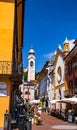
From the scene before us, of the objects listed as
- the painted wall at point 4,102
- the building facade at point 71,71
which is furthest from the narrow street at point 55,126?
the building facade at point 71,71

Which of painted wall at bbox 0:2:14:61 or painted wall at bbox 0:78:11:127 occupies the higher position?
painted wall at bbox 0:2:14:61

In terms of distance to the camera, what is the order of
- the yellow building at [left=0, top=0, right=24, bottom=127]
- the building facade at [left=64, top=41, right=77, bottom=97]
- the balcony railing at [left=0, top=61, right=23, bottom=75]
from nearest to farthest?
the yellow building at [left=0, top=0, right=24, bottom=127] < the balcony railing at [left=0, top=61, right=23, bottom=75] < the building facade at [left=64, top=41, right=77, bottom=97]

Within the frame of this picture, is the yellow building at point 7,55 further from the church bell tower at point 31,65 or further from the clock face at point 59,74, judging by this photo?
the church bell tower at point 31,65

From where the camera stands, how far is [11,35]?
1797 cm

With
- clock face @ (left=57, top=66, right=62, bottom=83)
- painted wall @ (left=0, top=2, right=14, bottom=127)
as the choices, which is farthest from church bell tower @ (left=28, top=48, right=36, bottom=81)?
painted wall @ (left=0, top=2, right=14, bottom=127)

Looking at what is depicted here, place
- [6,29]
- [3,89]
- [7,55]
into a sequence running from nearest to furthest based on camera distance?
[3,89], [7,55], [6,29]

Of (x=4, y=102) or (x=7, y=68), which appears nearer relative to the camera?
(x=4, y=102)

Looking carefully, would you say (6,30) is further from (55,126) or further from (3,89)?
(55,126)

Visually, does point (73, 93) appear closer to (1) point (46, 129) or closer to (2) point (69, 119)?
(2) point (69, 119)

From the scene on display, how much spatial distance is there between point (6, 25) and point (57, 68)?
125 feet

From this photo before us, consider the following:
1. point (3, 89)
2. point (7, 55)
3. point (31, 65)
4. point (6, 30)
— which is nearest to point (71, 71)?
point (6, 30)

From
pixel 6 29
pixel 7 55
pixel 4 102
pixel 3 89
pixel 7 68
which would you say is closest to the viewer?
pixel 4 102

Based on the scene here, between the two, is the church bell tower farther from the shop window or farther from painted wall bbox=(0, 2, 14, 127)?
the shop window

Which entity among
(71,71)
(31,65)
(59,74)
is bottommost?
(71,71)
